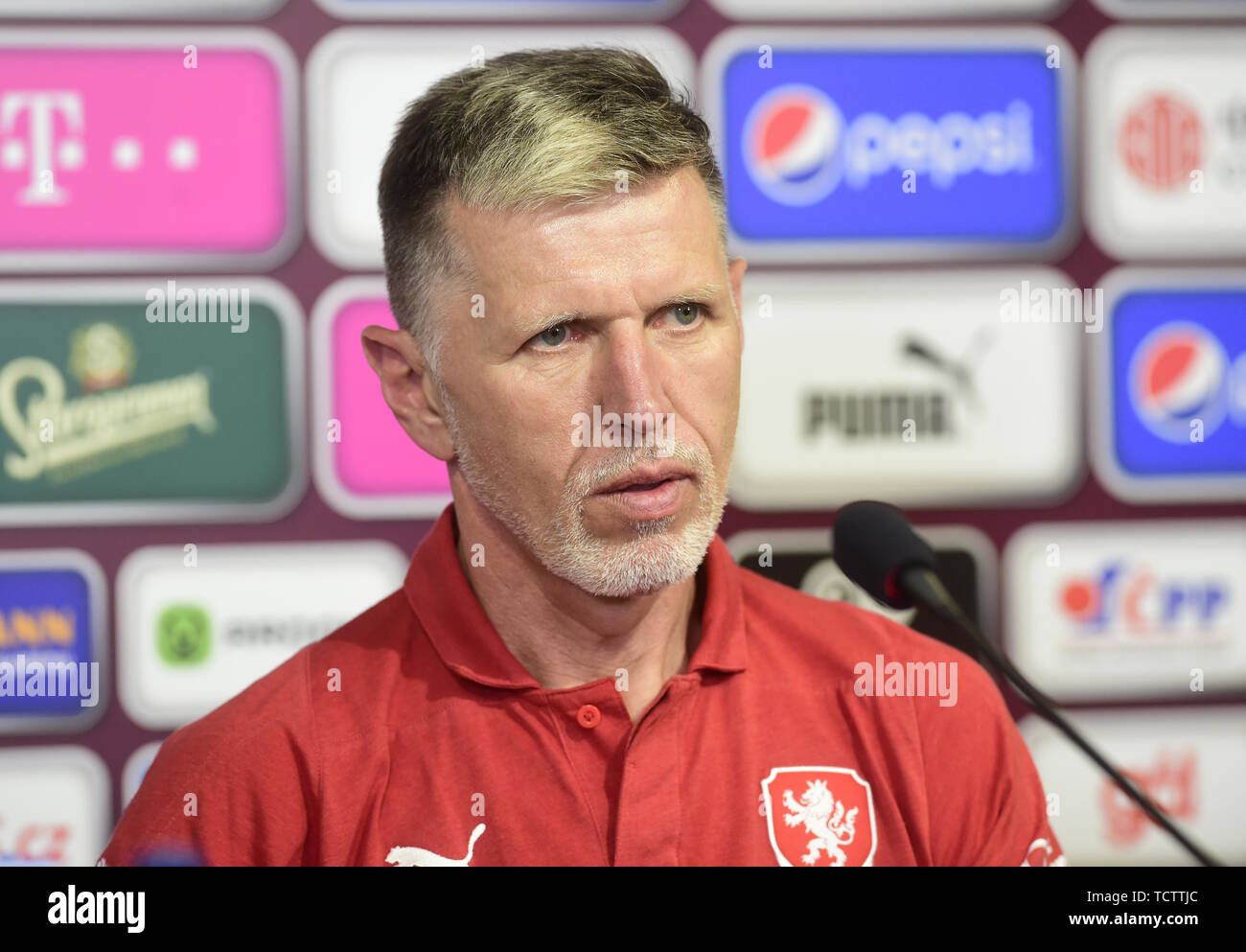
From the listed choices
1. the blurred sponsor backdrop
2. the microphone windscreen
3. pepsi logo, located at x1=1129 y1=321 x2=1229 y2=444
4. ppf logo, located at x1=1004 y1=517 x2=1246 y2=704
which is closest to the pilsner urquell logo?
the blurred sponsor backdrop

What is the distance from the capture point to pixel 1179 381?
162 centimetres

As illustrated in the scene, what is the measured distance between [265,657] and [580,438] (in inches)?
23.9

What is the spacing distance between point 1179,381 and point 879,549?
0.88m

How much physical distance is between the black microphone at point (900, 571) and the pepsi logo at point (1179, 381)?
0.79 meters

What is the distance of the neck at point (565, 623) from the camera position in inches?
44.0

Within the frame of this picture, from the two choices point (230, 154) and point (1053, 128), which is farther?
point (1053, 128)

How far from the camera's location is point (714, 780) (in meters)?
1.09

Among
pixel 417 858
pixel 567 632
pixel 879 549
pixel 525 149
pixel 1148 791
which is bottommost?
pixel 1148 791

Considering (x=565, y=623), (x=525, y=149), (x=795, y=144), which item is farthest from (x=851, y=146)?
(x=565, y=623)

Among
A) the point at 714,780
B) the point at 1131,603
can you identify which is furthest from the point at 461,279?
the point at 1131,603

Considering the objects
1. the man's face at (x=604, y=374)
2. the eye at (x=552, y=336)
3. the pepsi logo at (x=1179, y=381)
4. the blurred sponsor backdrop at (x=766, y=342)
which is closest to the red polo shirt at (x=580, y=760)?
the man's face at (x=604, y=374)

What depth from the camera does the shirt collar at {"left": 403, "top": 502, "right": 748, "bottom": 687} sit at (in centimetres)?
109

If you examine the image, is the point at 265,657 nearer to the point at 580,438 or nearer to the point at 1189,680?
the point at 580,438

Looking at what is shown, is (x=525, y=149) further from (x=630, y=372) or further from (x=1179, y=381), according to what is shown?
(x=1179, y=381)
